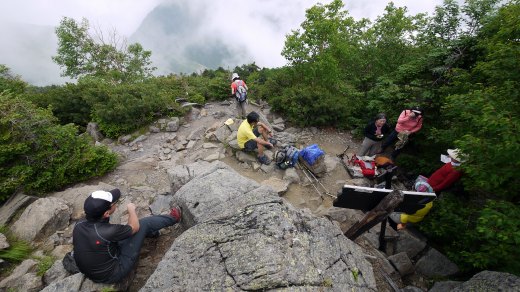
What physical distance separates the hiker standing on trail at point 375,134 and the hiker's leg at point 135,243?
693 centimetres

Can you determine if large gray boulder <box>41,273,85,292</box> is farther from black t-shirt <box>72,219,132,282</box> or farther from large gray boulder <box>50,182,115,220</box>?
large gray boulder <box>50,182,115,220</box>

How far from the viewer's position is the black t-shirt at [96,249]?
395cm

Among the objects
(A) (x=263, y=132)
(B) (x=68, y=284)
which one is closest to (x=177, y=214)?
(B) (x=68, y=284)

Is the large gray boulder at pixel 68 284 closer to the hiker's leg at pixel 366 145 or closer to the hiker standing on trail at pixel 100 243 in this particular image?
the hiker standing on trail at pixel 100 243

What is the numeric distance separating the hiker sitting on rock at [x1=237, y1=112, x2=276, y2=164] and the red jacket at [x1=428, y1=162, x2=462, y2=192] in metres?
4.67

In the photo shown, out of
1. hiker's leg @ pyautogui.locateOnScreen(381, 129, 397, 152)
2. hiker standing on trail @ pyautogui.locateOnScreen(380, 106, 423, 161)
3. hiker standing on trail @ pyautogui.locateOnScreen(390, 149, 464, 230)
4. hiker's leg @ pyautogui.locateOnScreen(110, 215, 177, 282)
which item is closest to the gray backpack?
hiker's leg @ pyautogui.locateOnScreen(381, 129, 397, 152)

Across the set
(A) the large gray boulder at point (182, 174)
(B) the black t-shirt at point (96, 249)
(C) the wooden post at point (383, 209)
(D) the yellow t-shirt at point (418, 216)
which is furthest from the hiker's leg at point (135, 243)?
(D) the yellow t-shirt at point (418, 216)

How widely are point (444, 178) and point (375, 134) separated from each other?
9.71 feet

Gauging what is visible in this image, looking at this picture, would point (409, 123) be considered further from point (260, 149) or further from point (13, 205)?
point (13, 205)

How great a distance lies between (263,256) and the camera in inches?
132

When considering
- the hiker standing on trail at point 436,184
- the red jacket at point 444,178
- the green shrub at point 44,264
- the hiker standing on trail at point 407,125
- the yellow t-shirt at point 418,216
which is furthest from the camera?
the hiker standing on trail at point 407,125

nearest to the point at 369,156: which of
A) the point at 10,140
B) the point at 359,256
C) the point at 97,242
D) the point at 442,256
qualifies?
the point at 442,256

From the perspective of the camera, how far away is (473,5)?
852cm

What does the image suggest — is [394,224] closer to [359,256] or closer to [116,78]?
[359,256]
